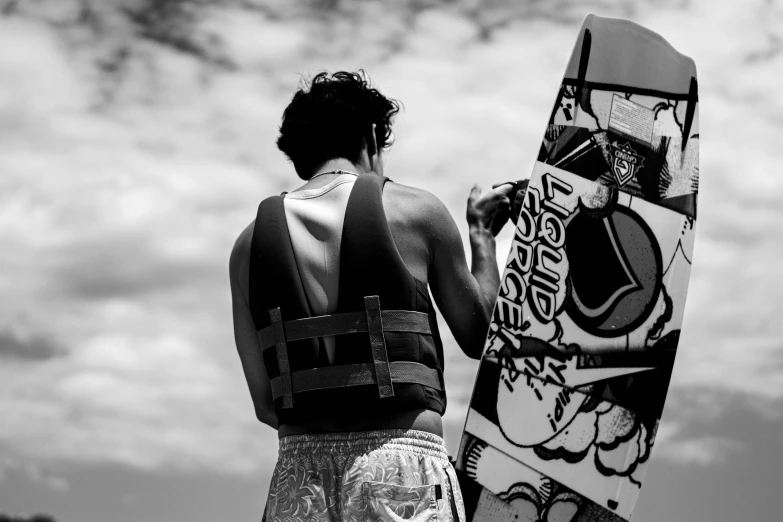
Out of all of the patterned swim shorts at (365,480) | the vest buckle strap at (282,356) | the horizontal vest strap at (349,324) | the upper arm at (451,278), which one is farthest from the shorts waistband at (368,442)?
the upper arm at (451,278)

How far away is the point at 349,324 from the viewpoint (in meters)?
2.09

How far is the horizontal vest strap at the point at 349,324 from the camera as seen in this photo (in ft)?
6.82

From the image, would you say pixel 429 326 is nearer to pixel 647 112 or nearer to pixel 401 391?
pixel 401 391

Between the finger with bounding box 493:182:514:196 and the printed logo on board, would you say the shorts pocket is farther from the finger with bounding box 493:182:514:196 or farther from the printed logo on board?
the printed logo on board

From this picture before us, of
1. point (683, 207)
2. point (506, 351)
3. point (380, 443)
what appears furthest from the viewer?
point (683, 207)

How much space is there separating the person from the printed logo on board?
44.2 inches

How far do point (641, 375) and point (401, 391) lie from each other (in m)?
1.25

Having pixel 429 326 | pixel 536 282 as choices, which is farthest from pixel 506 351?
pixel 429 326

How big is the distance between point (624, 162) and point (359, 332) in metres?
1.60

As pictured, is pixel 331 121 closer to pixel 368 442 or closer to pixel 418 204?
pixel 418 204

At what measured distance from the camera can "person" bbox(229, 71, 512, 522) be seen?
204cm

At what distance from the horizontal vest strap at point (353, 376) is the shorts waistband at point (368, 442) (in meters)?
0.12

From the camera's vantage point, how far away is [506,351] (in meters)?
2.86

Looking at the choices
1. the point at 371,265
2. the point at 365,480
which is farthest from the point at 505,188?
the point at 365,480
